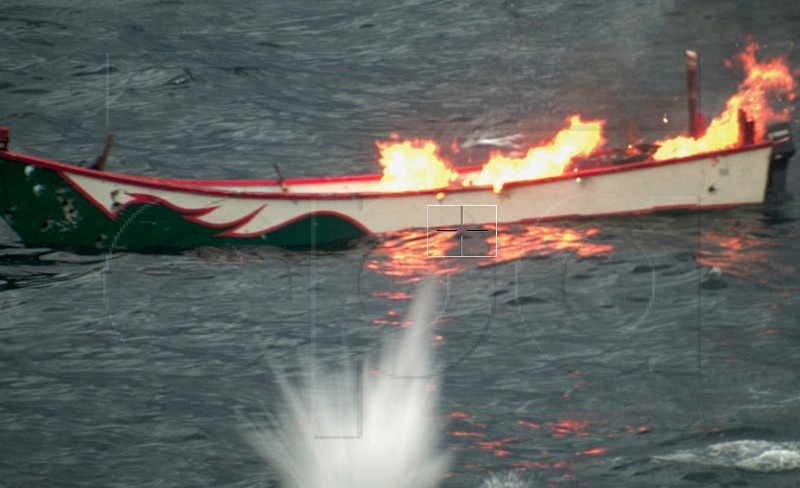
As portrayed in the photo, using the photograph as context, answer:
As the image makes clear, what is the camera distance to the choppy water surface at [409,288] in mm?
25922

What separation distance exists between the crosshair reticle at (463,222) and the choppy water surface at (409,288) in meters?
0.69

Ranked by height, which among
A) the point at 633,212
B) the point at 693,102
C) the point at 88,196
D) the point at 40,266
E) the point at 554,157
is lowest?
the point at 40,266

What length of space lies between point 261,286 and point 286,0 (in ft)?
103

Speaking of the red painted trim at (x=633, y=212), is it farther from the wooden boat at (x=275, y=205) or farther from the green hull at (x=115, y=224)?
the green hull at (x=115, y=224)

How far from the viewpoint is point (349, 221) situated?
36.8m

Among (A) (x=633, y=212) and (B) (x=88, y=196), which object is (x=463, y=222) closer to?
(A) (x=633, y=212)

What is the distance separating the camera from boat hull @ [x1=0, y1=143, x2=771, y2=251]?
36312mm

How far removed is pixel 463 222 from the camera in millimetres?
36906

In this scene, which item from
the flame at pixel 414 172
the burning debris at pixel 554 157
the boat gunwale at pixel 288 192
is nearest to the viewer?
the boat gunwale at pixel 288 192

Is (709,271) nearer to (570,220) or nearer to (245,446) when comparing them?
(570,220)

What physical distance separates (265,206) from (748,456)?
1600 centimetres

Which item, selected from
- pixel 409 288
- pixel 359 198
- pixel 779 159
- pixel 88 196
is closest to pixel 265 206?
pixel 359 198

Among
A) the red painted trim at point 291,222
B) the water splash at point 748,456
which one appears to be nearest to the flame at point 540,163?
the red painted trim at point 291,222

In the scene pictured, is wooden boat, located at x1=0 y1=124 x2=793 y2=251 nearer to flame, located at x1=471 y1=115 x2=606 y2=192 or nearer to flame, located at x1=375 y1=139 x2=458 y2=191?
flame, located at x1=471 y1=115 x2=606 y2=192
